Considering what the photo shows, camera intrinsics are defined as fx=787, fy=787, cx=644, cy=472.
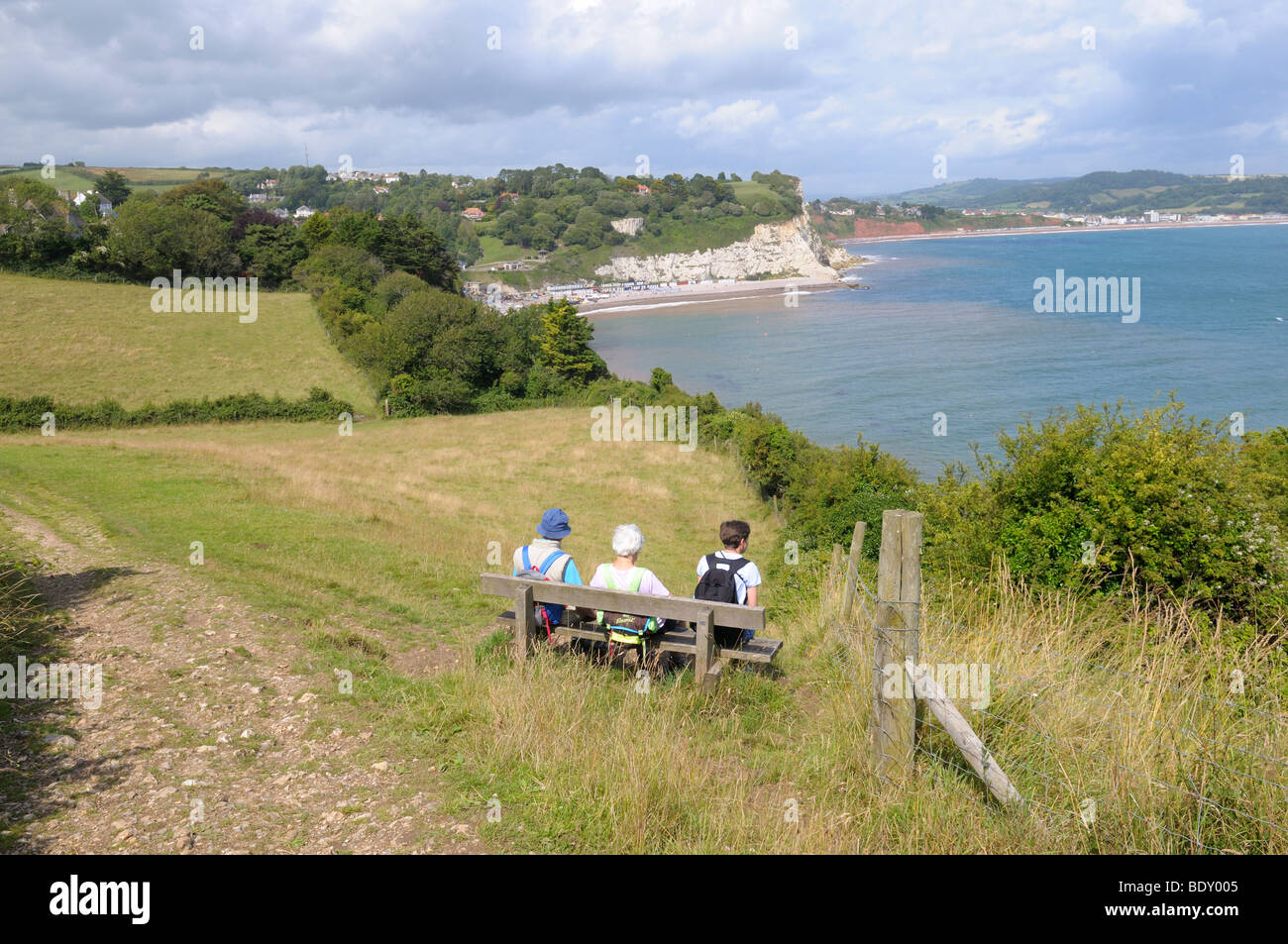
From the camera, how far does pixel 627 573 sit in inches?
250

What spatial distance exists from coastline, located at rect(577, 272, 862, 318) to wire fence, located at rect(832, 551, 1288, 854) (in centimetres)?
11848

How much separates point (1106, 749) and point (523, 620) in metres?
3.96

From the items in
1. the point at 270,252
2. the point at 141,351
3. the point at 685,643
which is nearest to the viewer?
the point at 685,643

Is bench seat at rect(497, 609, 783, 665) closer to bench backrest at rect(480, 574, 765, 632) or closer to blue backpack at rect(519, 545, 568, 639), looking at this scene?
blue backpack at rect(519, 545, 568, 639)

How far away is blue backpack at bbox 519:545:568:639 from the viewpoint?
6430 mm

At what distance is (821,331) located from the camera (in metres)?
93.2

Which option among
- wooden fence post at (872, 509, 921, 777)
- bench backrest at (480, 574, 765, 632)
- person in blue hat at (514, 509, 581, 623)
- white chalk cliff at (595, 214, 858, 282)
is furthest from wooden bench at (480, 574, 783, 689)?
white chalk cliff at (595, 214, 858, 282)

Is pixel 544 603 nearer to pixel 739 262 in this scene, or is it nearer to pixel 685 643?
pixel 685 643

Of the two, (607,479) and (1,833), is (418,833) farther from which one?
(607,479)

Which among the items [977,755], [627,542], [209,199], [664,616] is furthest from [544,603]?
[209,199]

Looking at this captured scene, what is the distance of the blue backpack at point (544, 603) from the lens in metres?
6.43

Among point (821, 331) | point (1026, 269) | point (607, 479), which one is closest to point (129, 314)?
point (607, 479)

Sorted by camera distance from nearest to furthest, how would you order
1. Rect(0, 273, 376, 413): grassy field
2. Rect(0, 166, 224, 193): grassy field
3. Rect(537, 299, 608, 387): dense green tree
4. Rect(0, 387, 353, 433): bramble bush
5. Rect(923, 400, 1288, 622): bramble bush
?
Rect(923, 400, 1288, 622): bramble bush
Rect(0, 387, 353, 433): bramble bush
Rect(0, 273, 376, 413): grassy field
Rect(537, 299, 608, 387): dense green tree
Rect(0, 166, 224, 193): grassy field
